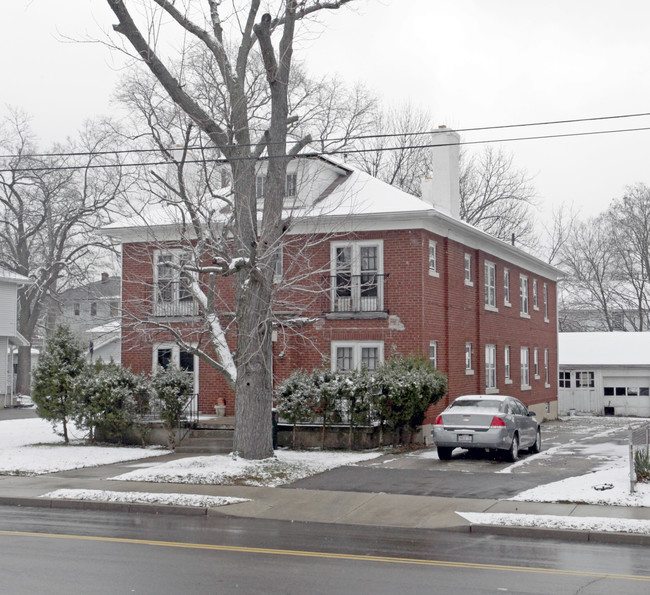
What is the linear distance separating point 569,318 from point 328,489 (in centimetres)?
5731

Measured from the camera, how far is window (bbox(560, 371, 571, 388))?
163ft

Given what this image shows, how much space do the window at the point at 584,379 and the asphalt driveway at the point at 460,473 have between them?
2518 cm

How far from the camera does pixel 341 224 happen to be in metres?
25.2

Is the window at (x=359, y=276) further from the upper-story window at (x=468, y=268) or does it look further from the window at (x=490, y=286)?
the window at (x=490, y=286)

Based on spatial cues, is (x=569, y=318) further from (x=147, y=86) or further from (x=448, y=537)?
(x=448, y=537)

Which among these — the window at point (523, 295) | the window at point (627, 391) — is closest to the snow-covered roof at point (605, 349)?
the window at point (627, 391)

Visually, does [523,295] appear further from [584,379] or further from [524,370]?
[584,379]

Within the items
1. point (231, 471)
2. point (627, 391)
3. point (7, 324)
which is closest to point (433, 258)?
point (231, 471)

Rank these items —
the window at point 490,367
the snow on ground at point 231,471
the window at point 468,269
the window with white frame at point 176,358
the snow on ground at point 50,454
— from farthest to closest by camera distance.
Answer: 1. the window at point 490,367
2. the window at point 468,269
3. the window with white frame at point 176,358
4. the snow on ground at point 50,454
5. the snow on ground at point 231,471

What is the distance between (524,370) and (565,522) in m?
25.1

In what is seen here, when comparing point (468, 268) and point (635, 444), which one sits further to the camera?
point (468, 268)

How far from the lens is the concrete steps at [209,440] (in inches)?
891

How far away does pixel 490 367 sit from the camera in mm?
32188

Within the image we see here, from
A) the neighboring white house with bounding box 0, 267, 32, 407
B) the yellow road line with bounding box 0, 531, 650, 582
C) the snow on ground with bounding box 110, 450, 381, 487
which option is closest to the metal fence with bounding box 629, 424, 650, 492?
the yellow road line with bounding box 0, 531, 650, 582
